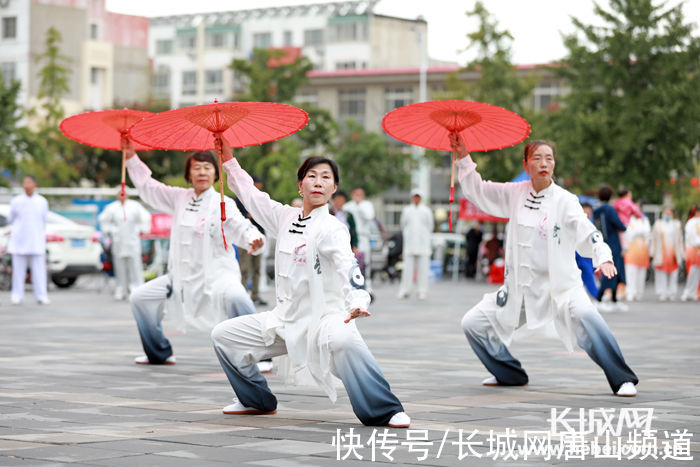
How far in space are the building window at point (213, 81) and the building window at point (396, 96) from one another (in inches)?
681

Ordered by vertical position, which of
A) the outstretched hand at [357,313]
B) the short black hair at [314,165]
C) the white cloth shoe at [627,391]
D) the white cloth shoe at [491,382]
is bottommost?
the white cloth shoe at [491,382]

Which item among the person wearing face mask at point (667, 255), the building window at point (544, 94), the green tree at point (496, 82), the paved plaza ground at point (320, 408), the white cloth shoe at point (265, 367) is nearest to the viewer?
the paved plaza ground at point (320, 408)

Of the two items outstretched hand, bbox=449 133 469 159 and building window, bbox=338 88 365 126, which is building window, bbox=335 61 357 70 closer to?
building window, bbox=338 88 365 126

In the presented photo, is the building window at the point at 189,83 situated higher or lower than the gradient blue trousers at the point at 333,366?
higher

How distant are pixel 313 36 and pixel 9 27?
59.7 feet

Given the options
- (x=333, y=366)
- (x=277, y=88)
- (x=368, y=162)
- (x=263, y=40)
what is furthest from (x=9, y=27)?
(x=333, y=366)

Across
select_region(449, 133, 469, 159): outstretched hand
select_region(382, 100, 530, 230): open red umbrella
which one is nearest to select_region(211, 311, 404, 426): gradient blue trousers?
select_region(382, 100, 530, 230): open red umbrella

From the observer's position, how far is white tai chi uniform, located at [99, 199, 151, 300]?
20.2 m

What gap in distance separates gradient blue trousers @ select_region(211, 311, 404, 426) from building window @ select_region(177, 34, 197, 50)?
70.5 meters

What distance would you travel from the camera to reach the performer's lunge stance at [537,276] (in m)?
8.40

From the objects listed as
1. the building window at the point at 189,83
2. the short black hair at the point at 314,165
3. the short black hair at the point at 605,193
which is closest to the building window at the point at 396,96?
the building window at the point at 189,83

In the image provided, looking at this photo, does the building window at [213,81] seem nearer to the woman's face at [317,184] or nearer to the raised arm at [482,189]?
the raised arm at [482,189]

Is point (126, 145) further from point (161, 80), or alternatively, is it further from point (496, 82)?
point (161, 80)

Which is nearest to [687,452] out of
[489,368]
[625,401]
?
[625,401]
